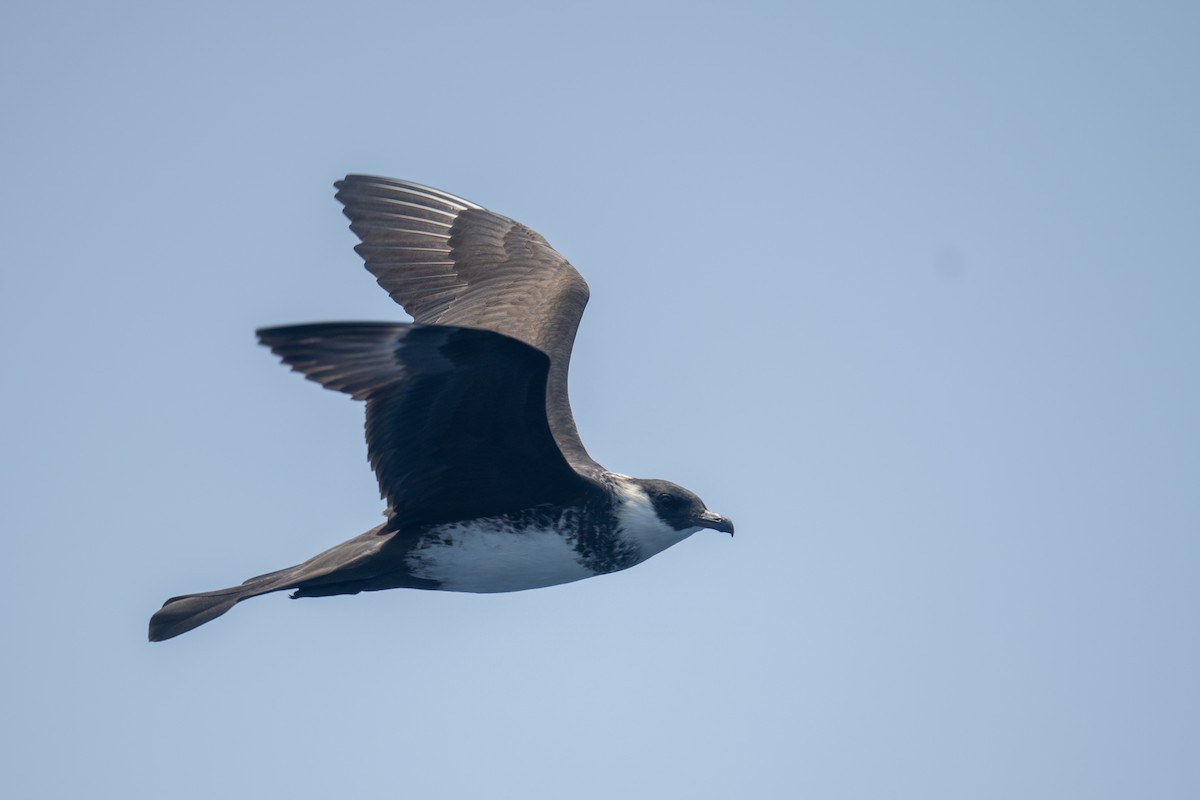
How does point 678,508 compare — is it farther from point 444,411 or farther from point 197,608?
point 197,608

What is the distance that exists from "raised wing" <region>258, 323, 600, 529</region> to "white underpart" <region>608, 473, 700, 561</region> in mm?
384

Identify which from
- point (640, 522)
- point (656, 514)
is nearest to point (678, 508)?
point (656, 514)

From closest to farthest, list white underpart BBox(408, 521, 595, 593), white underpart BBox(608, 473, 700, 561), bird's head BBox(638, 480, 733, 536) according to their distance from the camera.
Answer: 1. white underpart BBox(408, 521, 595, 593)
2. white underpart BBox(608, 473, 700, 561)
3. bird's head BBox(638, 480, 733, 536)

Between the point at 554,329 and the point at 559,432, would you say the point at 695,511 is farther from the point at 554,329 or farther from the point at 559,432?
the point at 554,329

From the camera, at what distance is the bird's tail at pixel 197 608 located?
865 centimetres

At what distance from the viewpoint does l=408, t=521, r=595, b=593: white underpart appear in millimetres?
8695

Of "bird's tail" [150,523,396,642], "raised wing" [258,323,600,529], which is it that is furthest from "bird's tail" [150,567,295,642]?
"raised wing" [258,323,600,529]

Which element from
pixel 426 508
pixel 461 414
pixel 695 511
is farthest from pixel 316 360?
pixel 695 511

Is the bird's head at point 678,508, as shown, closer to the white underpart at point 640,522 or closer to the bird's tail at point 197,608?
the white underpart at point 640,522

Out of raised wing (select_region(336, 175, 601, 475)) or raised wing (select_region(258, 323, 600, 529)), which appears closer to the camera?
raised wing (select_region(258, 323, 600, 529))

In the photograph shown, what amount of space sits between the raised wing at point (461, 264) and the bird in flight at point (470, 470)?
2cm

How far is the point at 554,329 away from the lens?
1027 centimetres

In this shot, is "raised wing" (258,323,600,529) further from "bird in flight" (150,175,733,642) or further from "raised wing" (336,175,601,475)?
"raised wing" (336,175,601,475)

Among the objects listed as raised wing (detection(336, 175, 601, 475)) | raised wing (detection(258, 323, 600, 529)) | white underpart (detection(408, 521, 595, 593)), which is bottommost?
white underpart (detection(408, 521, 595, 593))
